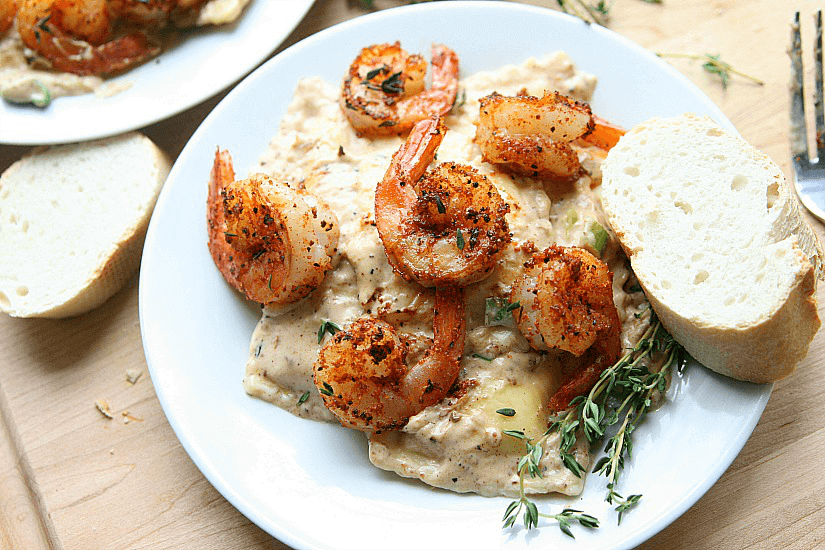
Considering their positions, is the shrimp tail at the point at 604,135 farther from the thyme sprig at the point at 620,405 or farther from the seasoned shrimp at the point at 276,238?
the seasoned shrimp at the point at 276,238

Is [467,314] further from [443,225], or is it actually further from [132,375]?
[132,375]

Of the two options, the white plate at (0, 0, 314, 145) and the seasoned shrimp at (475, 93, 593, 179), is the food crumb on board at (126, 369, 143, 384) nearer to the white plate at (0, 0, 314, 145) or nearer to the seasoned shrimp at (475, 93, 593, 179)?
the white plate at (0, 0, 314, 145)

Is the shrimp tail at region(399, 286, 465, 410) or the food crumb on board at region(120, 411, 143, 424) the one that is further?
the food crumb on board at region(120, 411, 143, 424)

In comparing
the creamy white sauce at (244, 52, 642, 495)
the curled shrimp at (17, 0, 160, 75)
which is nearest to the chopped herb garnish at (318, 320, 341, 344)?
the creamy white sauce at (244, 52, 642, 495)

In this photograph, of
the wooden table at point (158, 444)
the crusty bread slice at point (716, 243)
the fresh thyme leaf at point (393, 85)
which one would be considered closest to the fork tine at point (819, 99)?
the wooden table at point (158, 444)

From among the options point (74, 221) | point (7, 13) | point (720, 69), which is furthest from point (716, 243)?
point (7, 13)

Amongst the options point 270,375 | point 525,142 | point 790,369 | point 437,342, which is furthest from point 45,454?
point 790,369

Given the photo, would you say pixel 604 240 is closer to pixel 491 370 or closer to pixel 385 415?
pixel 491 370
